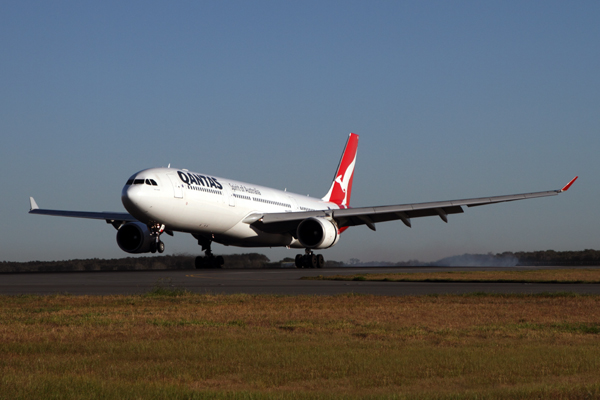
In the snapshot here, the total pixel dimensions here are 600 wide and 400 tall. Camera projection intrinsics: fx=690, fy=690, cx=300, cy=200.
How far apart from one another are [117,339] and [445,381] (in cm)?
476

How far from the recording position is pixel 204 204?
3416cm

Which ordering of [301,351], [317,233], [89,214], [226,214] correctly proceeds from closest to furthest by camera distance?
[301,351]
[226,214]
[317,233]
[89,214]

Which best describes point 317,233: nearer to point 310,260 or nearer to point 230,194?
point 310,260

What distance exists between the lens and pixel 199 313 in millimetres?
12781

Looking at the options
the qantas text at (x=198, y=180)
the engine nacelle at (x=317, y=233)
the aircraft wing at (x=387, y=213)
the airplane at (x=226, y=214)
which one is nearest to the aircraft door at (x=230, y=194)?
the airplane at (x=226, y=214)

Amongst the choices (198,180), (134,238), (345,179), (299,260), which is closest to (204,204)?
(198,180)

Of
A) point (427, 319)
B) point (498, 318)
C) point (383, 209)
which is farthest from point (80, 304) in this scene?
point (383, 209)

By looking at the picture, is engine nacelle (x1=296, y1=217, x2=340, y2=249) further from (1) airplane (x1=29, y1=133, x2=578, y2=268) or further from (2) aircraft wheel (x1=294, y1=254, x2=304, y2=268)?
(2) aircraft wheel (x1=294, y1=254, x2=304, y2=268)

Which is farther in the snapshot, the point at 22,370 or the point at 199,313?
the point at 199,313

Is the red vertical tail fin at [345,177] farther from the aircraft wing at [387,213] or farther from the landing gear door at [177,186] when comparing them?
the landing gear door at [177,186]

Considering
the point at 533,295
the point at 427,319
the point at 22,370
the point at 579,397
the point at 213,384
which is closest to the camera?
the point at 579,397

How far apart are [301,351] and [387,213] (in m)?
32.8

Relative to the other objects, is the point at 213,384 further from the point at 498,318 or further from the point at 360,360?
the point at 498,318

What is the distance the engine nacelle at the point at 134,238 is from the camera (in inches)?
1443
